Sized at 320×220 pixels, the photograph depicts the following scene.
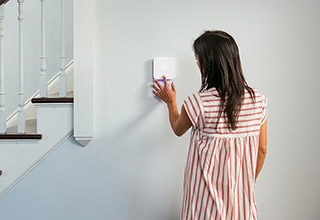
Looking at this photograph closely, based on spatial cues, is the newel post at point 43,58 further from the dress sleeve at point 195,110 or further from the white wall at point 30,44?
the dress sleeve at point 195,110

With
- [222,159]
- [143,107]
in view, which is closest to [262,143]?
[222,159]

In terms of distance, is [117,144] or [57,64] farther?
[57,64]

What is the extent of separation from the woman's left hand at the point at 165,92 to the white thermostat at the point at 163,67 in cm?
2

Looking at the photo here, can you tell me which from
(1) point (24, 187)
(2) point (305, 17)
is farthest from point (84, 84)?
(2) point (305, 17)

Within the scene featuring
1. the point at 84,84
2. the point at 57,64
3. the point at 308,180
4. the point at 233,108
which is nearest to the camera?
the point at 233,108

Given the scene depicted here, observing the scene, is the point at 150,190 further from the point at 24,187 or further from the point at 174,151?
the point at 24,187

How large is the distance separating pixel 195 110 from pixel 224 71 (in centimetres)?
17

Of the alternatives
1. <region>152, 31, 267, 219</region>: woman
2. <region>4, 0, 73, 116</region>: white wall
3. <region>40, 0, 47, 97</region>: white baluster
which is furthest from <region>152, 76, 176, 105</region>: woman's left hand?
<region>4, 0, 73, 116</region>: white wall

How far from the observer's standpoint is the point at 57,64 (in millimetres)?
2248

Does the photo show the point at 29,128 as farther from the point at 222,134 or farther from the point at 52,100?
the point at 222,134

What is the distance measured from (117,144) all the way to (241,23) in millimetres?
824

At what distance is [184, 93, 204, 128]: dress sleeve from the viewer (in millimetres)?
1204

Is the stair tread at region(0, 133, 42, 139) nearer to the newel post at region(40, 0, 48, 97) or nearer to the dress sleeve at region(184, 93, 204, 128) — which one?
the newel post at region(40, 0, 48, 97)

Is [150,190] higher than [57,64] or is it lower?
lower
